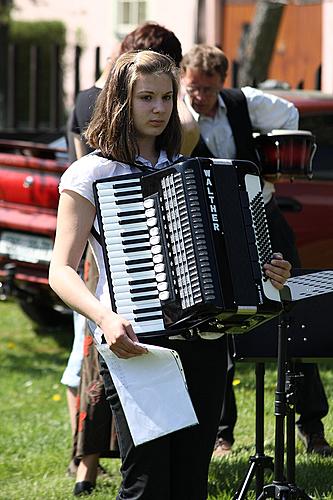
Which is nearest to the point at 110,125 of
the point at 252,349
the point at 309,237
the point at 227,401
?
the point at 252,349

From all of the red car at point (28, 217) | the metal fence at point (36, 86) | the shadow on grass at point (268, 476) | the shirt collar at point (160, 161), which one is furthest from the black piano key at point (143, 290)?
the metal fence at point (36, 86)

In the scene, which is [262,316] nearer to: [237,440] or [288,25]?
[237,440]

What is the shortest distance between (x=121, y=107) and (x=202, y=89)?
177cm

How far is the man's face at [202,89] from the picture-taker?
527cm

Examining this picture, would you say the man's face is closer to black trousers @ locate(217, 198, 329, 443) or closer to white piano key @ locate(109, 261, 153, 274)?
black trousers @ locate(217, 198, 329, 443)

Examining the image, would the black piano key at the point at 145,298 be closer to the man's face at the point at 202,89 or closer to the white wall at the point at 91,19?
the man's face at the point at 202,89

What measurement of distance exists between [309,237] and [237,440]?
5.39 feet

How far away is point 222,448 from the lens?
5.47 meters

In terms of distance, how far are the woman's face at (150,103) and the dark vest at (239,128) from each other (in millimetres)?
1533

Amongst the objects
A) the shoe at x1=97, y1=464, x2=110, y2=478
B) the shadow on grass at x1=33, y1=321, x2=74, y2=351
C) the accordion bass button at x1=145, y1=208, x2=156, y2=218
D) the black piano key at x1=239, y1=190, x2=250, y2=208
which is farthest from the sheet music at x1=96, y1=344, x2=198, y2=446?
the shadow on grass at x1=33, y1=321, x2=74, y2=351

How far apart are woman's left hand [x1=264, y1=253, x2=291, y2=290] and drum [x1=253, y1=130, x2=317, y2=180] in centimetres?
152

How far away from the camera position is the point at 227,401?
220 inches

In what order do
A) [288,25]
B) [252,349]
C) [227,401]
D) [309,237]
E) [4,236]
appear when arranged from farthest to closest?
[288,25] < [4,236] < [309,237] < [227,401] < [252,349]

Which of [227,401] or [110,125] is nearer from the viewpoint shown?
[110,125]
